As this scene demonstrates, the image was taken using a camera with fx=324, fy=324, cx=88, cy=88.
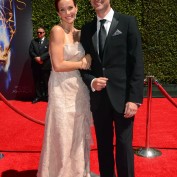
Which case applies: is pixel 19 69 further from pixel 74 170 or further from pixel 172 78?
pixel 74 170

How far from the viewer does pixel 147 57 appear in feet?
27.5

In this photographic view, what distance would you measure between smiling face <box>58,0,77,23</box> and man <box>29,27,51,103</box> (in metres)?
4.60

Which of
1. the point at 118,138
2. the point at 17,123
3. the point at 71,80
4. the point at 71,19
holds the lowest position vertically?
the point at 17,123

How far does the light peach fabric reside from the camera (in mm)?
3154

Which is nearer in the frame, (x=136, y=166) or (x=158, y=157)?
(x=136, y=166)

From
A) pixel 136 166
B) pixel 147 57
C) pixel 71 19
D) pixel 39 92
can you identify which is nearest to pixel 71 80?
pixel 71 19

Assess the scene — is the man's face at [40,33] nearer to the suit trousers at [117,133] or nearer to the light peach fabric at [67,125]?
the light peach fabric at [67,125]

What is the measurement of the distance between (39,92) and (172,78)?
3434 mm

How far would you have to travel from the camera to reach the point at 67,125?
10.5 ft

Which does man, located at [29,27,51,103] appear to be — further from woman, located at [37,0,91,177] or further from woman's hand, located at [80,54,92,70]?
woman's hand, located at [80,54,92,70]

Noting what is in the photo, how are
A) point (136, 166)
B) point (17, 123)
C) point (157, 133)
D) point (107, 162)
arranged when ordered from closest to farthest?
point (107, 162), point (136, 166), point (157, 133), point (17, 123)

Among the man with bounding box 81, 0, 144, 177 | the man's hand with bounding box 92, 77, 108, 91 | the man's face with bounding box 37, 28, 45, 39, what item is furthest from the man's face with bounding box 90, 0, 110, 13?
the man's face with bounding box 37, 28, 45, 39

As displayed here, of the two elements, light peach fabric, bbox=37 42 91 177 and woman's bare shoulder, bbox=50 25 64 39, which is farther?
light peach fabric, bbox=37 42 91 177

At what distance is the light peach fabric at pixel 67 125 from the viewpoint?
10.3 feet
